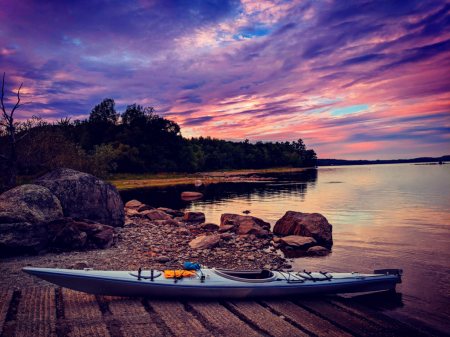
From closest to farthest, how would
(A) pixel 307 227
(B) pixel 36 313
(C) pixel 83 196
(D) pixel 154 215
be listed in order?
(B) pixel 36 313, (C) pixel 83 196, (A) pixel 307 227, (D) pixel 154 215

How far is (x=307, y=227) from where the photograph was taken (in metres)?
16.9

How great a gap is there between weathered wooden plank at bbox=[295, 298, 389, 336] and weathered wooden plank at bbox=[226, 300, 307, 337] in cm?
130

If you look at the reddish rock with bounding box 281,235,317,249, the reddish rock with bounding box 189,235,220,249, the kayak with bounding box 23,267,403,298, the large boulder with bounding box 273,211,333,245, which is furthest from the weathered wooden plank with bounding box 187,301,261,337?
the large boulder with bounding box 273,211,333,245

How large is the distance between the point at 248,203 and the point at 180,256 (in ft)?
70.1

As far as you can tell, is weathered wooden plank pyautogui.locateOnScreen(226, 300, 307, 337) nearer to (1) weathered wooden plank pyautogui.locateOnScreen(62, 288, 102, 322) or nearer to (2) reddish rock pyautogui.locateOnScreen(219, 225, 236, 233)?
(1) weathered wooden plank pyautogui.locateOnScreen(62, 288, 102, 322)

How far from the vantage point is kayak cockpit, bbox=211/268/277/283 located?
8089 millimetres

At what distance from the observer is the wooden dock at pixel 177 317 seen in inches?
245

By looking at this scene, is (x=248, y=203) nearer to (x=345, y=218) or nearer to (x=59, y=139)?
(x=345, y=218)

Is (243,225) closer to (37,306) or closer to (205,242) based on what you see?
(205,242)

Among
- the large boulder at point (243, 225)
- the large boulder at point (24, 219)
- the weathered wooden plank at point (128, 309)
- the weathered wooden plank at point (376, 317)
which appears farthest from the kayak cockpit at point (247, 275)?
the large boulder at point (243, 225)

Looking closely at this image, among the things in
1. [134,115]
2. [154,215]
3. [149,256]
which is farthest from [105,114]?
[149,256]

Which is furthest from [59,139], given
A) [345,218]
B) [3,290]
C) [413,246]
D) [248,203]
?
[413,246]

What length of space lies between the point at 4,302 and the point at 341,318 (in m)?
8.57

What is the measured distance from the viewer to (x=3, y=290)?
7629 millimetres
